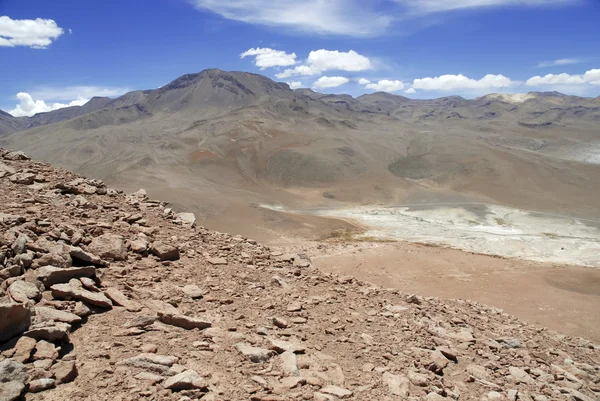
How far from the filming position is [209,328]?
5.79m

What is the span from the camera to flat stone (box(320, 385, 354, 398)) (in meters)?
4.85

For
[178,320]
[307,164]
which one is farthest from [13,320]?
[307,164]

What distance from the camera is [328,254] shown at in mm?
21859

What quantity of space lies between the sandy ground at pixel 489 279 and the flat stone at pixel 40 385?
1305cm

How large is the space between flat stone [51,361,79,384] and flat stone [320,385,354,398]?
2643 millimetres

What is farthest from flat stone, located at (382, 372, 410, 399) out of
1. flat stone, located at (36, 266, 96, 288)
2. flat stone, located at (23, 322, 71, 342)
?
flat stone, located at (36, 266, 96, 288)

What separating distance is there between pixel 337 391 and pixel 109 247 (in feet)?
15.5

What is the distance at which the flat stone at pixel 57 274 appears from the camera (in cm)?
572

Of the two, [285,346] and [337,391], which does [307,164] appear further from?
[337,391]

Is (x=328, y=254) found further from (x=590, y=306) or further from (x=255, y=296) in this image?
(x=255, y=296)

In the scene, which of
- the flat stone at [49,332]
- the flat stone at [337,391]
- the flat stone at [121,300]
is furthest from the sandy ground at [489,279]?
the flat stone at [49,332]

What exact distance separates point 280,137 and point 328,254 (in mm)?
59020

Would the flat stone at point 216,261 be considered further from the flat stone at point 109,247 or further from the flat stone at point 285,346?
the flat stone at point 285,346

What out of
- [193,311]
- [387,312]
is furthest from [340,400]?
[387,312]
